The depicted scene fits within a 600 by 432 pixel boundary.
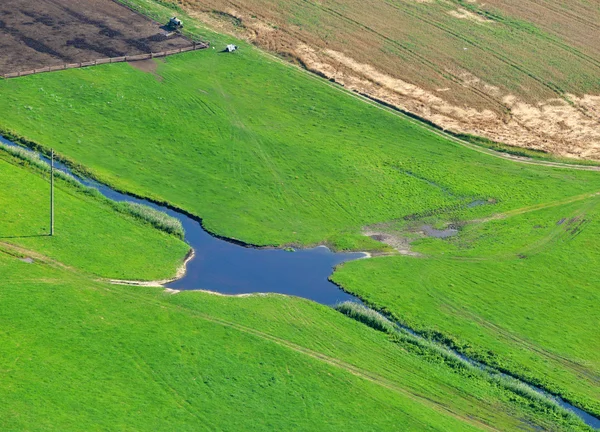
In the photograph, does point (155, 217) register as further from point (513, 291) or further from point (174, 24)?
point (174, 24)

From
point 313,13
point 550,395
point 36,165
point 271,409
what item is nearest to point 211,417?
point 271,409

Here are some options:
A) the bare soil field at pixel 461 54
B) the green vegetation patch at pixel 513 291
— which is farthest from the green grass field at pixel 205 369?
the bare soil field at pixel 461 54

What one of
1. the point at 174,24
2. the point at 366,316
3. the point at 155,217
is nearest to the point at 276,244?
the point at 155,217

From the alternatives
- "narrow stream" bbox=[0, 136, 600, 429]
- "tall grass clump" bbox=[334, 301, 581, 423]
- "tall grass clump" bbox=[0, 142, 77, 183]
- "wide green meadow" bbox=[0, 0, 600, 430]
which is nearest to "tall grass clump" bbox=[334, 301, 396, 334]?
"tall grass clump" bbox=[334, 301, 581, 423]

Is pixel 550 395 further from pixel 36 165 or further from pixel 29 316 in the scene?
pixel 36 165

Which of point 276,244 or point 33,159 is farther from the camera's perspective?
point 33,159

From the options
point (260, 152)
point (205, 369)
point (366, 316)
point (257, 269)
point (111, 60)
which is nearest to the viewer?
point (205, 369)

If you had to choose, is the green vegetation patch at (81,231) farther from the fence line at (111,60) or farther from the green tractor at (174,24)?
the green tractor at (174,24)
